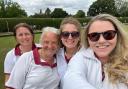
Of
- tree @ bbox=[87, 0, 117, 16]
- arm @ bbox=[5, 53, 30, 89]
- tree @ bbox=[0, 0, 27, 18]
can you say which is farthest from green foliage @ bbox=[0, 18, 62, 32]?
arm @ bbox=[5, 53, 30, 89]

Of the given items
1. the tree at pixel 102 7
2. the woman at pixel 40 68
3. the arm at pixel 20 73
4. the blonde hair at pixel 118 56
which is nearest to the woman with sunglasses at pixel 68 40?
the woman at pixel 40 68

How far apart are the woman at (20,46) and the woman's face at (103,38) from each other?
118 inches

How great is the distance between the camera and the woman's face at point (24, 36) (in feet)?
21.0

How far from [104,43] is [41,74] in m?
1.40

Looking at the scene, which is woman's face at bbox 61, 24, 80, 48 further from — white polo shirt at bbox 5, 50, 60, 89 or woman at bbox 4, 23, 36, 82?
woman at bbox 4, 23, 36, 82

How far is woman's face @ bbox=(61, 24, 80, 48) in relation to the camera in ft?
16.2

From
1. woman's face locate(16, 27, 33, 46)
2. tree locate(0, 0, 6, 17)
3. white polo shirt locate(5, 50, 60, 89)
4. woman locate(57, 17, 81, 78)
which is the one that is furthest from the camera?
tree locate(0, 0, 6, 17)

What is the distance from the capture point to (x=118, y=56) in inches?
130

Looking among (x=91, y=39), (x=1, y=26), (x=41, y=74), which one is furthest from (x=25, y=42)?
(x=1, y=26)

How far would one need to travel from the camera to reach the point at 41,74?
4461 mm

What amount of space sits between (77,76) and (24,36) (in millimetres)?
3518

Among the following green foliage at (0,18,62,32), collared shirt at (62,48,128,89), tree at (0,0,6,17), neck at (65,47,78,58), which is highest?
collared shirt at (62,48,128,89)

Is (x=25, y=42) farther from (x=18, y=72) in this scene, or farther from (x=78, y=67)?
(x=78, y=67)

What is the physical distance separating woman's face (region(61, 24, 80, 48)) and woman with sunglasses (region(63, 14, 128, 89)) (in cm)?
149
